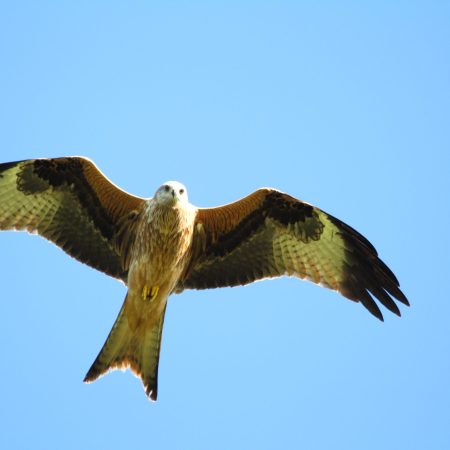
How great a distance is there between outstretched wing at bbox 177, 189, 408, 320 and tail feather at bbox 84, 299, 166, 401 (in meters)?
0.84

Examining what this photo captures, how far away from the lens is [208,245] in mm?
9461

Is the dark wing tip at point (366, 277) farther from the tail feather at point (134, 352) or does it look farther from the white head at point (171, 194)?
the tail feather at point (134, 352)

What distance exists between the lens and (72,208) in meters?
9.38

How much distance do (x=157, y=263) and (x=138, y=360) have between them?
1183mm

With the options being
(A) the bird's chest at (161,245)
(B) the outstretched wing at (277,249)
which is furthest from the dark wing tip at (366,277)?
(A) the bird's chest at (161,245)

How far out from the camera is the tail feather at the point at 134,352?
8969 mm

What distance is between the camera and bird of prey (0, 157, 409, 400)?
29.5ft

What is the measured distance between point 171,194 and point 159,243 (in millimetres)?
631

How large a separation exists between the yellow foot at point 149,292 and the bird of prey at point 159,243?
0.04 feet

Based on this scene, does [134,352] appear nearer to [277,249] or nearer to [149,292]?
[149,292]

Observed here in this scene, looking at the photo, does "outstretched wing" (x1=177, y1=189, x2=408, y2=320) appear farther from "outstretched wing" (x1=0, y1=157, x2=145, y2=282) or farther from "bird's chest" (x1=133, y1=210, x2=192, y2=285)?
"outstretched wing" (x1=0, y1=157, x2=145, y2=282)

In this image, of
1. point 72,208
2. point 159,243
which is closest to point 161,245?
point 159,243

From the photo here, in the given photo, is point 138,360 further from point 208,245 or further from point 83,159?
point 83,159

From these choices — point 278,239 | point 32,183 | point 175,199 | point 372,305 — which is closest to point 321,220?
point 278,239
